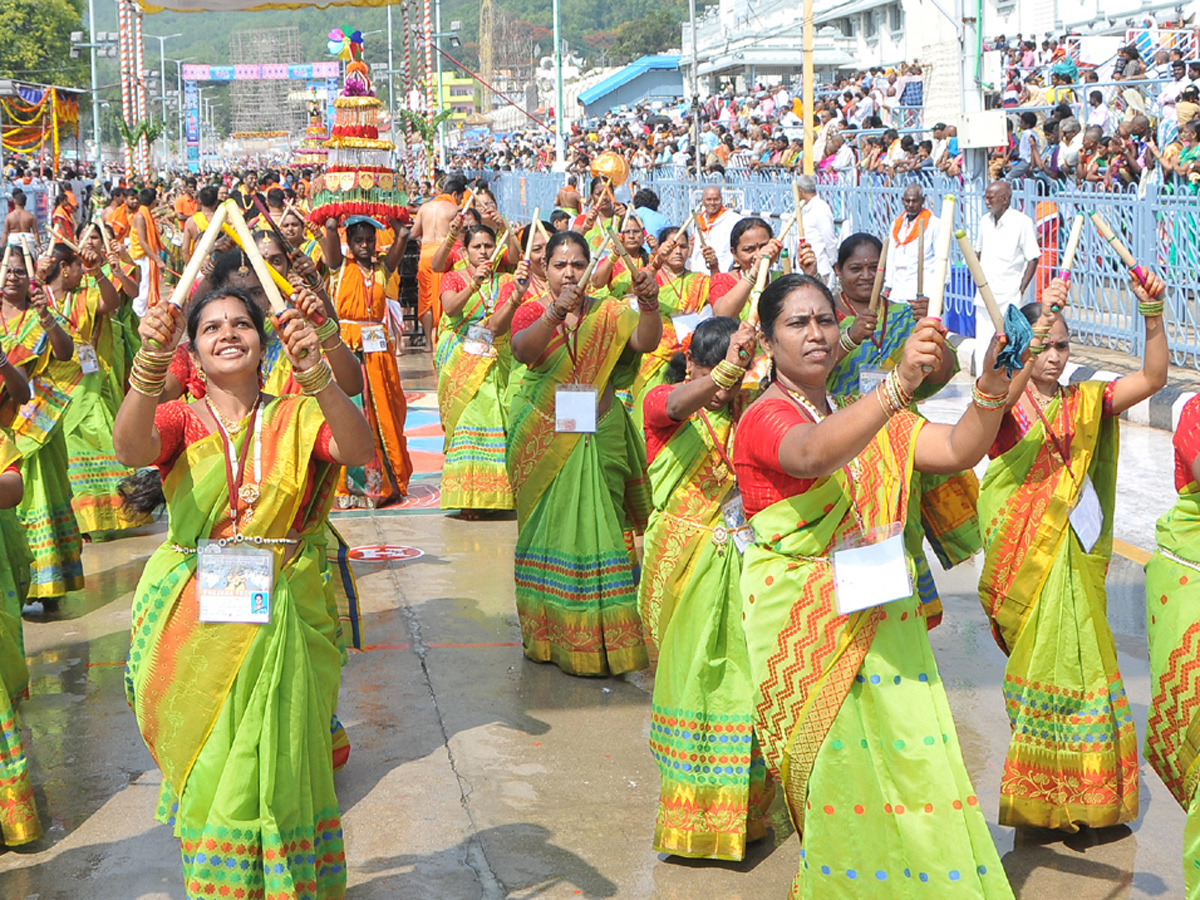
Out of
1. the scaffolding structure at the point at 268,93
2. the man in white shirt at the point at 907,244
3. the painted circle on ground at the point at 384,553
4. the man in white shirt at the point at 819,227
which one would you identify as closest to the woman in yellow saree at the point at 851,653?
the painted circle on ground at the point at 384,553

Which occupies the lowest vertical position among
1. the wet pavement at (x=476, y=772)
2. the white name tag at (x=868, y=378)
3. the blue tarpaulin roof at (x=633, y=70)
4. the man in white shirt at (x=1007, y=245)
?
the wet pavement at (x=476, y=772)

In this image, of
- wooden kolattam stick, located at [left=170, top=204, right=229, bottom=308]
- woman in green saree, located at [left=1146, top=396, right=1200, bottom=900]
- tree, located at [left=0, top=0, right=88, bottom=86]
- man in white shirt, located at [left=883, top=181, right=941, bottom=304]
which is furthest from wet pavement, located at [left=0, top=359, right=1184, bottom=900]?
tree, located at [left=0, top=0, right=88, bottom=86]

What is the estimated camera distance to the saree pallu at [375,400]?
30.3 feet

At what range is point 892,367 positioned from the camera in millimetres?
5383

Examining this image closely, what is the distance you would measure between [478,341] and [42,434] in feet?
10.2

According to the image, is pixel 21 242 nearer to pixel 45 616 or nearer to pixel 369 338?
pixel 45 616

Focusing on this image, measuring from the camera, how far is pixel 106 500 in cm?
860

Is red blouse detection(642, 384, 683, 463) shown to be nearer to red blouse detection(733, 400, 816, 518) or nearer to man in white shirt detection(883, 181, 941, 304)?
red blouse detection(733, 400, 816, 518)

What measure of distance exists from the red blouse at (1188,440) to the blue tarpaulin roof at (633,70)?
59363 millimetres

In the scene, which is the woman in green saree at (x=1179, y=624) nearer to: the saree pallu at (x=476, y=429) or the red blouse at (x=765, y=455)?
the red blouse at (x=765, y=455)

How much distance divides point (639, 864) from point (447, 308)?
191 inches

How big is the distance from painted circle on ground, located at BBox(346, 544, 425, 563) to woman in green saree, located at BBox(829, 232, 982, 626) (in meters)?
3.23

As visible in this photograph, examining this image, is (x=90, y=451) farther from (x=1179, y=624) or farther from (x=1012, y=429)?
(x=1179, y=624)

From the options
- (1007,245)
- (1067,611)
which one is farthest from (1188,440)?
(1007,245)
